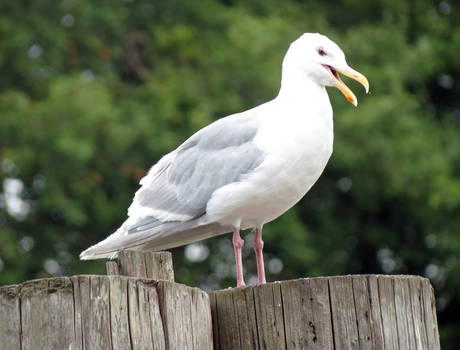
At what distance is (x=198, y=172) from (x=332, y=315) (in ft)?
7.20

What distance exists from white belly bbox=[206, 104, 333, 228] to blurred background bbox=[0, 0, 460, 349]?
20.9 ft

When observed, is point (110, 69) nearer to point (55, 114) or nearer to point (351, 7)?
point (55, 114)

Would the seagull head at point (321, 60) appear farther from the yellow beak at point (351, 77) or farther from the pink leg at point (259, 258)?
the pink leg at point (259, 258)

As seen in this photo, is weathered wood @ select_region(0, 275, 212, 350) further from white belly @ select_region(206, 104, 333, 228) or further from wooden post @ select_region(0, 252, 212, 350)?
white belly @ select_region(206, 104, 333, 228)

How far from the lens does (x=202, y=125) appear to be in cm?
1176

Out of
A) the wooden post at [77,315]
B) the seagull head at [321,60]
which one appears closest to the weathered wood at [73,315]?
the wooden post at [77,315]

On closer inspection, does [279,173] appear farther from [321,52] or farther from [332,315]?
[332,315]

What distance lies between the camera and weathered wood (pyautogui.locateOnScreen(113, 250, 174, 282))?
4.29m

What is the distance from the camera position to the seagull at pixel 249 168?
17.7ft

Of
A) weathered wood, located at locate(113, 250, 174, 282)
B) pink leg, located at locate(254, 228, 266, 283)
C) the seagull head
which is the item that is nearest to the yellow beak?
the seagull head

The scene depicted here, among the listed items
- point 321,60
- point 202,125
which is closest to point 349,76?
point 321,60

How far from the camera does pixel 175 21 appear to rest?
15.1m

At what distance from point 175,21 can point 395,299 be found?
38.3 feet

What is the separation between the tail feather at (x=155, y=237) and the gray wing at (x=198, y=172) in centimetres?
5
